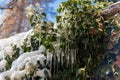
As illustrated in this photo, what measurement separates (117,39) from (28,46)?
3.65 feet

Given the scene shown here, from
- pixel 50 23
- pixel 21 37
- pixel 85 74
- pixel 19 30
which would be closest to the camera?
pixel 85 74

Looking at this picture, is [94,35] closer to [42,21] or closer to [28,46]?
[42,21]

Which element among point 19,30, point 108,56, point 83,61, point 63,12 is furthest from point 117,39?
point 19,30

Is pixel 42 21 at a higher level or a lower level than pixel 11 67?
higher

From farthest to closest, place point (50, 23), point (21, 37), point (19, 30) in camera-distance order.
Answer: point (19, 30), point (21, 37), point (50, 23)

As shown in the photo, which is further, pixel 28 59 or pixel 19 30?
pixel 19 30

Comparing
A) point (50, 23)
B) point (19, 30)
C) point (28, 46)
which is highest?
point (50, 23)

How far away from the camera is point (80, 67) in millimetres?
3598

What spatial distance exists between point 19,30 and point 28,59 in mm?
9386

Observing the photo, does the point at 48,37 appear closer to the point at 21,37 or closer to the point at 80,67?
the point at 80,67

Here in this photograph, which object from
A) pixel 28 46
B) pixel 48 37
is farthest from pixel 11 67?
pixel 48 37

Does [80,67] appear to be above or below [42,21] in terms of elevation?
below

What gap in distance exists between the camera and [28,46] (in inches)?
157

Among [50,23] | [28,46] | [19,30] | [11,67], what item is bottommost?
[19,30]
